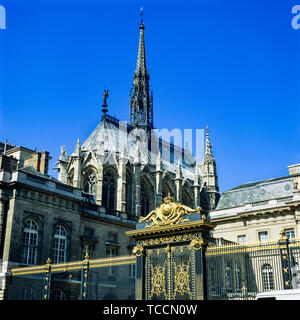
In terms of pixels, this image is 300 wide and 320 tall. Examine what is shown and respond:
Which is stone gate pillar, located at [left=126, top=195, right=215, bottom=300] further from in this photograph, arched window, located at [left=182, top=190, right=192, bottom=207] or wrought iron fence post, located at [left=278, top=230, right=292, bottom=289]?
arched window, located at [left=182, top=190, right=192, bottom=207]

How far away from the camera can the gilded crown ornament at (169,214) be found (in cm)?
1324

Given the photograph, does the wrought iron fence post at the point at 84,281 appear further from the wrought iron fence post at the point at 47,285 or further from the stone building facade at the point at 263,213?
the stone building facade at the point at 263,213

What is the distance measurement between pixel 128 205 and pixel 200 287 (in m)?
32.5

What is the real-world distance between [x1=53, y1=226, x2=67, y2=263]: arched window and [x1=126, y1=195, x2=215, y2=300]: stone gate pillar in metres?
14.6

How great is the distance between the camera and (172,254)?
13.2 meters

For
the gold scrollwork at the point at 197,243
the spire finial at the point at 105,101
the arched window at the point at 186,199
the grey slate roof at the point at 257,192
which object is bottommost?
the gold scrollwork at the point at 197,243

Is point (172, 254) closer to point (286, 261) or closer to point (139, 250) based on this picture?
point (139, 250)

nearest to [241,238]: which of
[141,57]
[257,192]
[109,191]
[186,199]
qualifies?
[257,192]

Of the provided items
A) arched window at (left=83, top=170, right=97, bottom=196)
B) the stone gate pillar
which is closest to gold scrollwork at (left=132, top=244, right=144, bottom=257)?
the stone gate pillar

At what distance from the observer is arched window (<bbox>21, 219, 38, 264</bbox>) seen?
25.7m

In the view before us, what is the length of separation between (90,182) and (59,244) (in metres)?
16.5

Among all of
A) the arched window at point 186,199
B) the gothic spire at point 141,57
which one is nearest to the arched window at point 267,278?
the arched window at point 186,199

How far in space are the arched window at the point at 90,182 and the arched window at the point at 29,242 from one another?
16753 mm
